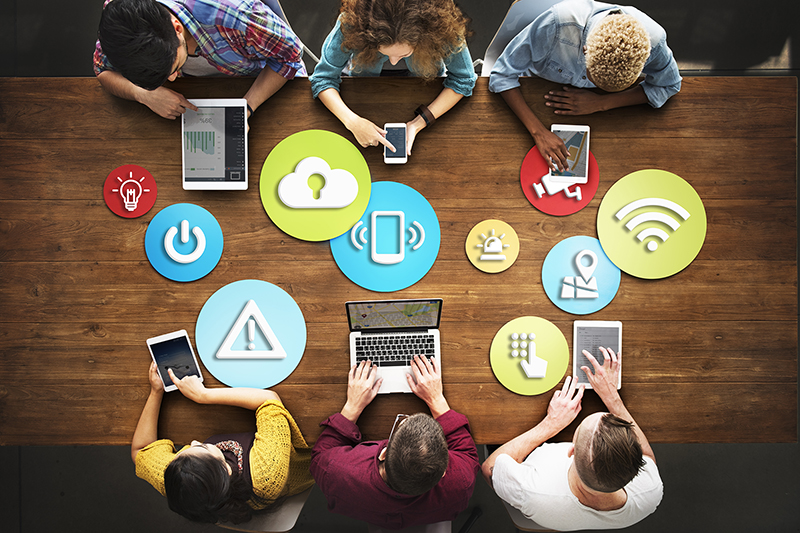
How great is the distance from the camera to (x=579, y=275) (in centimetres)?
176

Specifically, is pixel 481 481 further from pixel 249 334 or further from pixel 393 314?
pixel 249 334

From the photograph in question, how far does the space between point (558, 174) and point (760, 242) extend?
0.88m

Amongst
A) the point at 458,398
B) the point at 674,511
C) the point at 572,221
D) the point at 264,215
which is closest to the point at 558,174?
the point at 572,221

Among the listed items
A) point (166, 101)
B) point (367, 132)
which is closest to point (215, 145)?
point (166, 101)

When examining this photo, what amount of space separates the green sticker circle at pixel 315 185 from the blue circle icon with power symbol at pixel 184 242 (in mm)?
252

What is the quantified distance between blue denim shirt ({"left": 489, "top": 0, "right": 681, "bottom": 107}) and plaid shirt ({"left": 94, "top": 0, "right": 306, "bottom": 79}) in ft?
2.62

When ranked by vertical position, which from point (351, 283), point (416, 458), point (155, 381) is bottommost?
point (155, 381)

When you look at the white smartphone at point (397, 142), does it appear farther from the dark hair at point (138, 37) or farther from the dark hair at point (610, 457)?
the dark hair at point (610, 457)

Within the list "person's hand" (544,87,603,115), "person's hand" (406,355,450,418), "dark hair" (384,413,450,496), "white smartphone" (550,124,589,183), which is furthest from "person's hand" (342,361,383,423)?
"person's hand" (544,87,603,115)

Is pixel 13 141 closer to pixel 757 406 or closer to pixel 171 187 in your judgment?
pixel 171 187

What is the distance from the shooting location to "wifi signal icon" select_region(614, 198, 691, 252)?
5.71 feet

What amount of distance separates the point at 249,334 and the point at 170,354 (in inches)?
12.5

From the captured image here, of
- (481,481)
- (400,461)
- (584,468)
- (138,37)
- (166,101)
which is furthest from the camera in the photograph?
(481,481)

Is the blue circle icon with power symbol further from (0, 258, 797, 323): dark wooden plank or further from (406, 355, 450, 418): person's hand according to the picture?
(406, 355, 450, 418): person's hand
